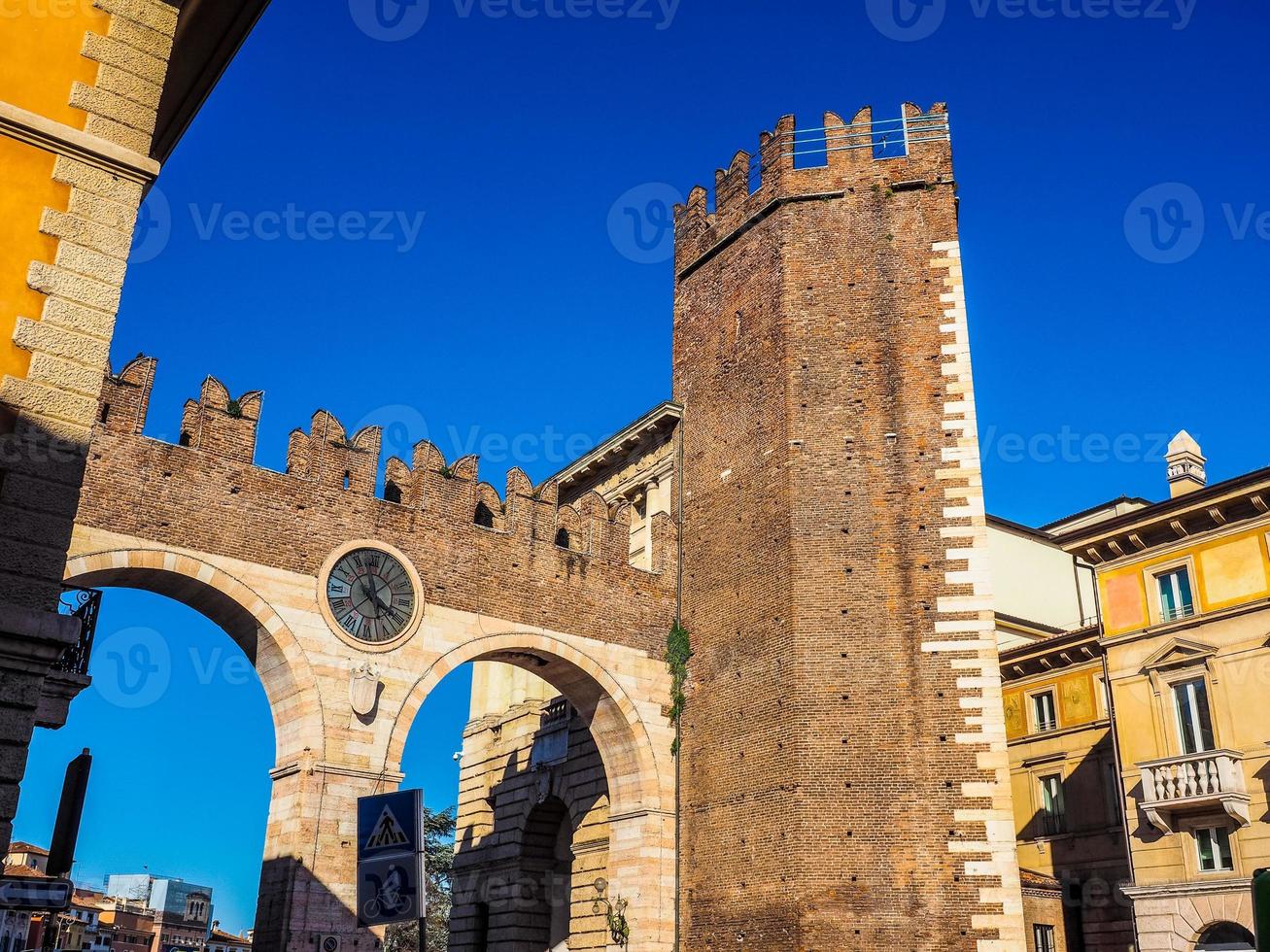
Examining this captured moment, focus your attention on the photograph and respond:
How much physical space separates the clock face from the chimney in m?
20.4

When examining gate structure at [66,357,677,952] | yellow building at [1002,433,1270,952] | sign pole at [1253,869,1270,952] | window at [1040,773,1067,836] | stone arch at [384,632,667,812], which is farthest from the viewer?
window at [1040,773,1067,836]

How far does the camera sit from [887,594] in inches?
835

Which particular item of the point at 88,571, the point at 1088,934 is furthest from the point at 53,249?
the point at 1088,934

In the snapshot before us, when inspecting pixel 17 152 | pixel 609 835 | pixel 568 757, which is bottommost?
pixel 609 835

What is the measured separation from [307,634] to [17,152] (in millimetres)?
12363

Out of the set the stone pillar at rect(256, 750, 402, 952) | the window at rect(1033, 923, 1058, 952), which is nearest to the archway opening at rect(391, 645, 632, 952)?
the stone pillar at rect(256, 750, 402, 952)

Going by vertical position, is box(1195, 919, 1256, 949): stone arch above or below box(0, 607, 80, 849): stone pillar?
below

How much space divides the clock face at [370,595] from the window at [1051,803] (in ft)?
60.6

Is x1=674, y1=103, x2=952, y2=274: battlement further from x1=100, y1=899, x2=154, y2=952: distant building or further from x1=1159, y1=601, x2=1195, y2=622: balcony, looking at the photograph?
x1=100, y1=899, x2=154, y2=952: distant building

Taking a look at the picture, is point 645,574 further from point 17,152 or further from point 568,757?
point 17,152

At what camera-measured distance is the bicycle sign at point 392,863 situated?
8188 millimetres

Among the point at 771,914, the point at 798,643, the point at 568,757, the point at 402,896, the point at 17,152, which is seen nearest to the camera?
the point at 402,896

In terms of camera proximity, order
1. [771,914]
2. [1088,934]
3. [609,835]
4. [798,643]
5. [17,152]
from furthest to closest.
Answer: [1088,934]
[609,835]
[798,643]
[771,914]
[17,152]

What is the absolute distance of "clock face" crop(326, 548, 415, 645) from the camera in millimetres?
20625
